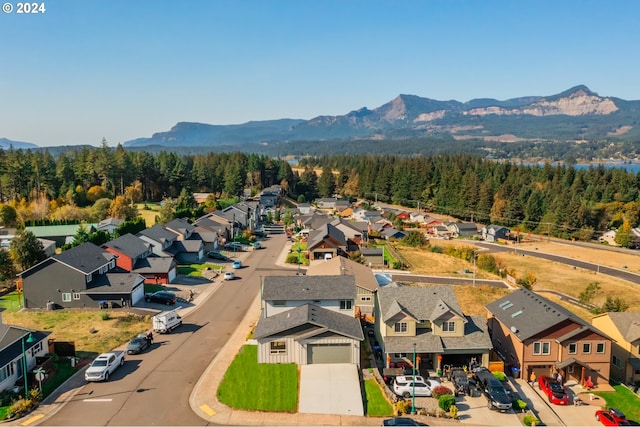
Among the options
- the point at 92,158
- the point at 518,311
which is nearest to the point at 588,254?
the point at 518,311

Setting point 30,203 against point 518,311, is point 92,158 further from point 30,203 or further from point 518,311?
point 518,311

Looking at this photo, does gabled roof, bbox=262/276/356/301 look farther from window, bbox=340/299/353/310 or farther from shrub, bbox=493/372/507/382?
shrub, bbox=493/372/507/382

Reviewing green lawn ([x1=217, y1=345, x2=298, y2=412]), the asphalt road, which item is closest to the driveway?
green lawn ([x1=217, y1=345, x2=298, y2=412])

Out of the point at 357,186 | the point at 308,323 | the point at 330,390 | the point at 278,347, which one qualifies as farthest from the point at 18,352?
the point at 357,186

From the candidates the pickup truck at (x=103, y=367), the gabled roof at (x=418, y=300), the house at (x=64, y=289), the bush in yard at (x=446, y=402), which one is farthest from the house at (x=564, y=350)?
the house at (x=64, y=289)

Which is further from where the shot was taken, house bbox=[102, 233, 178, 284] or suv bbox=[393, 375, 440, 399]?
house bbox=[102, 233, 178, 284]

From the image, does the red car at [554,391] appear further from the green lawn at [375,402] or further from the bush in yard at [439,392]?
the green lawn at [375,402]
